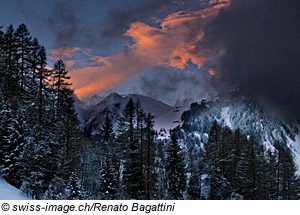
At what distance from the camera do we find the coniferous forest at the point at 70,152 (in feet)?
49.9

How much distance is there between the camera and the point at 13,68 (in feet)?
83.6

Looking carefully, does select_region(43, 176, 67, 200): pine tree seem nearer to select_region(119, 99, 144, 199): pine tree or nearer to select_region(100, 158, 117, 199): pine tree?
select_region(119, 99, 144, 199): pine tree

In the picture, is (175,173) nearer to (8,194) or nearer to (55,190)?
(55,190)

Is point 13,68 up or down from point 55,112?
up

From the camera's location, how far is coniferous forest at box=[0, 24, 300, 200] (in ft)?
49.9

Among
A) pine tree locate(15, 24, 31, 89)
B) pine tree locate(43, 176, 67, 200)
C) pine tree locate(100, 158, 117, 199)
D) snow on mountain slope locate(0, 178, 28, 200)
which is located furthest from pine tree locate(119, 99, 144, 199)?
pine tree locate(15, 24, 31, 89)

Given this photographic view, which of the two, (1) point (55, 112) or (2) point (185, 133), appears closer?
(1) point (55, 112)

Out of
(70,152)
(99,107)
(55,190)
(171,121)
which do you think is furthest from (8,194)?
(171,121)

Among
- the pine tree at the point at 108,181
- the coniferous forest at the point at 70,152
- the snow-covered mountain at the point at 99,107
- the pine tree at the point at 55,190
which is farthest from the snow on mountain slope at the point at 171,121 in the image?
the pine tree at the point at 55,190
